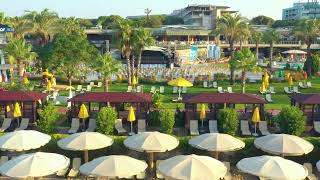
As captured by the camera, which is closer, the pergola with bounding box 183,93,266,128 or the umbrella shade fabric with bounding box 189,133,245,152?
the umbrella shade fabric with bounding box 189,133,245,152

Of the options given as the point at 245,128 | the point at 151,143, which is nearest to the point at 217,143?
the point at 151,143

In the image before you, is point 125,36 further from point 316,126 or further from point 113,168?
point 113,168

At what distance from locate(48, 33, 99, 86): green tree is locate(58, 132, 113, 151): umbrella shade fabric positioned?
2075 cm

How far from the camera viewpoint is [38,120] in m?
22.4

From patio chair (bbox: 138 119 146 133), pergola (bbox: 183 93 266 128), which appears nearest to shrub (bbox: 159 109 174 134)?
patio chair (bbox: 138 119 146 133)

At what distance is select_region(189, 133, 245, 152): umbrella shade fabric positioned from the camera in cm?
1595

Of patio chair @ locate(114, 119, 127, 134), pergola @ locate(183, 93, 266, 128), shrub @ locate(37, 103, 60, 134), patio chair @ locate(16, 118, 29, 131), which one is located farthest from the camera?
pergola @ locate(183, 93, 266, 128)

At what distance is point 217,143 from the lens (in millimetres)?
16078

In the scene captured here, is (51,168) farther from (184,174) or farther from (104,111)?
(104,111)

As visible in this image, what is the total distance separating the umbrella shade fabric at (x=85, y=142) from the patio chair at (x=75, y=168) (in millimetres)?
851

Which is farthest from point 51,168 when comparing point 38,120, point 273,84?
point 273,84

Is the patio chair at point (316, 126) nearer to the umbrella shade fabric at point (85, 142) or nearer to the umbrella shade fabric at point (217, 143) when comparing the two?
the umbrella shade fabric at point (217, 143)

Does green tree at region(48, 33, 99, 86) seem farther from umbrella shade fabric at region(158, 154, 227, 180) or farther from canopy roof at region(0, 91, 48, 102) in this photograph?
umbrella shade fabric at region(158, 154, 227, 180)

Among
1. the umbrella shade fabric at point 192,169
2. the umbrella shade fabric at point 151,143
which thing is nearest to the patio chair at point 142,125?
the umbrella shade fabric at point 151,143
